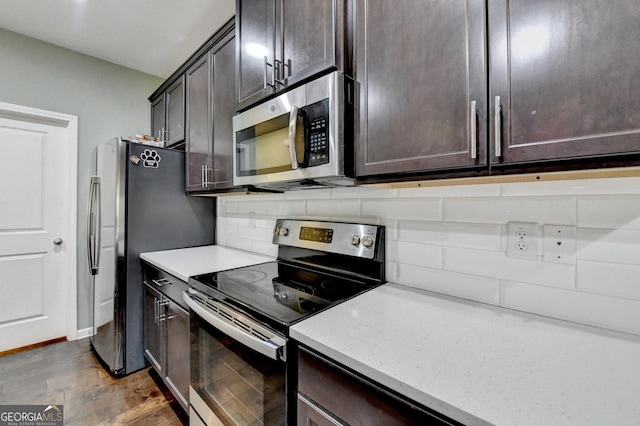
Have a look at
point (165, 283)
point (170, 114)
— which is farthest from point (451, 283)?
point (170, 114)

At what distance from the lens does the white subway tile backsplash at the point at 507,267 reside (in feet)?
2.91

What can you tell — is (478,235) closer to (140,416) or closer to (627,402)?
(627,402)

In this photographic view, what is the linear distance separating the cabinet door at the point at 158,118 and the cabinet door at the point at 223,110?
1106 millimetres

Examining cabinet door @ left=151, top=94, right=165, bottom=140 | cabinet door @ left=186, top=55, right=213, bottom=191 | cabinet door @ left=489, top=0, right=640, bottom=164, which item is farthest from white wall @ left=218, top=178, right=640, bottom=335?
cabinet door @ left=151, top=94, right=165, bottom=140

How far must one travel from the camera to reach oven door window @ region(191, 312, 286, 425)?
917 millimetres

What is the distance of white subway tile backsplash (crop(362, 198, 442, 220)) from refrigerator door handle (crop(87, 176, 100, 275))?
206cm

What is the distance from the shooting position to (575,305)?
0.86 meters

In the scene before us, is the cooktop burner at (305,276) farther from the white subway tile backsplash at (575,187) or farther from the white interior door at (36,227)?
the white interior door at (36,227)

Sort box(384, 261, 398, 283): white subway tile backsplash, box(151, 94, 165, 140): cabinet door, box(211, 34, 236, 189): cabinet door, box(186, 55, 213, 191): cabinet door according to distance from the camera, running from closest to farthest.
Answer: box(384, 261, 398, 283): white subway tile backsplash, box(211, 34, 236, 189): cabinet door, box(186, 55, 213, 191): cabinet door, box(151, 94, 165, 140): cabinet door

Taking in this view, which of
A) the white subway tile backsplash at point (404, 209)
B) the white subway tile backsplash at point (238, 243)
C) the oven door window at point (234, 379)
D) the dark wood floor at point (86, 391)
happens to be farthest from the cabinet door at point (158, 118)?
the white subway tile backsplash at point (404, 209)

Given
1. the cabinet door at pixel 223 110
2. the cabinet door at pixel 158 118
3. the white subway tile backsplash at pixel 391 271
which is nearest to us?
the white subway tile backsplash at pixel 391 271

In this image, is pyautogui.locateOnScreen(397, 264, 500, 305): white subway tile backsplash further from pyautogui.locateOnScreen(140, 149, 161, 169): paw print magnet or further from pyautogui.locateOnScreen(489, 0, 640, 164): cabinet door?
pyautogui.locateOnScreen(140, 149, 161, 169): paw print magnet

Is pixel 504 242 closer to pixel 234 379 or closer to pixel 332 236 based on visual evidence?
pixel 332 236

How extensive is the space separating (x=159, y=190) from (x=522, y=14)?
2.29 metres
